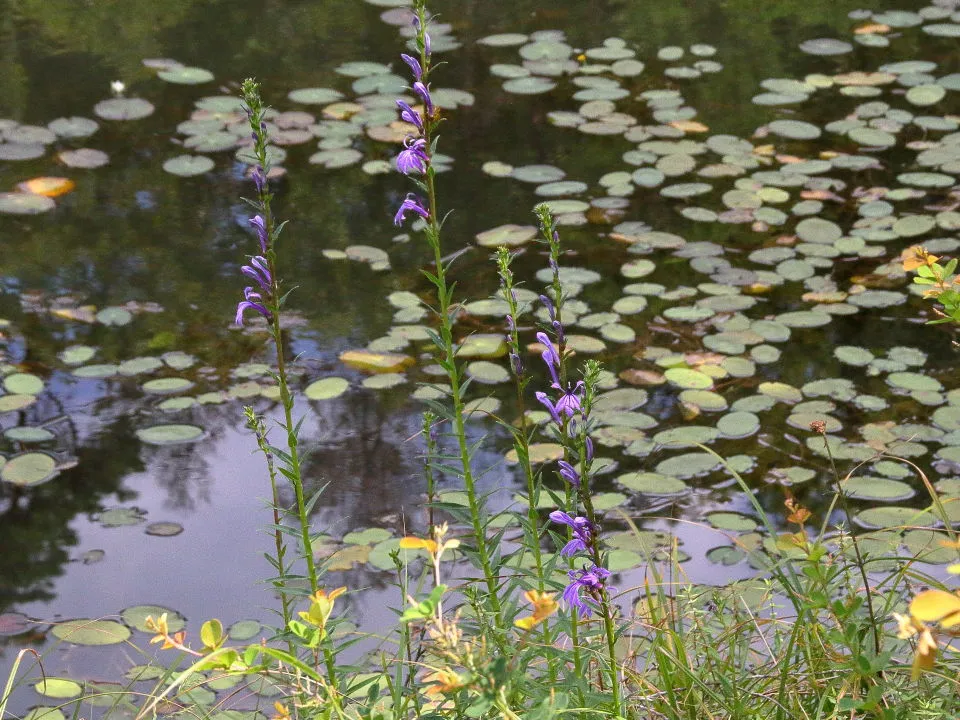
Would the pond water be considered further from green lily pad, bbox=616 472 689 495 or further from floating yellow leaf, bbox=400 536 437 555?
floating yellow leaf, bbox=400 536 437 555

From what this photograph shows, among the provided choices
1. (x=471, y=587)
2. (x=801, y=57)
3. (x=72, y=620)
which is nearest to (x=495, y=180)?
(x=801, y=57)

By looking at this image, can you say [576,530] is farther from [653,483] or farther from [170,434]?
[170,434]

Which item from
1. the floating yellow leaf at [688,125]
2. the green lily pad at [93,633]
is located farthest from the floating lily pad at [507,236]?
the green lily pad at [93,633]

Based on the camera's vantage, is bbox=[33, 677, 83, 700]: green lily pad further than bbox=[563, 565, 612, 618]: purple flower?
Yes

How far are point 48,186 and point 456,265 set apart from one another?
154 cm

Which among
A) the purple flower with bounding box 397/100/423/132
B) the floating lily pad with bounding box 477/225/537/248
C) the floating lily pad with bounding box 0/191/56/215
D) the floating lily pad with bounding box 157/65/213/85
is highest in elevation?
the purple flower with bounding box 397/100/423/132

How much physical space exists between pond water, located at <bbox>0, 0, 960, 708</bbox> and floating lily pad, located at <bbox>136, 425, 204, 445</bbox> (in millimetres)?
22

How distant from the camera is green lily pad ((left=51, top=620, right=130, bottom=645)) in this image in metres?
2.26

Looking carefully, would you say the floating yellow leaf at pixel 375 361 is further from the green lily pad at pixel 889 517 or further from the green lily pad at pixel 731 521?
the green lily pad at pixel 889 517

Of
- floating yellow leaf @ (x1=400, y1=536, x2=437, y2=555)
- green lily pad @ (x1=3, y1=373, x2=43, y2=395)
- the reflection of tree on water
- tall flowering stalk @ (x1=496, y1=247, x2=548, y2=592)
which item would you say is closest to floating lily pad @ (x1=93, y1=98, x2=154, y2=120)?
green lily pad @ (x1=3, y1=373, x2=43, y2=395)

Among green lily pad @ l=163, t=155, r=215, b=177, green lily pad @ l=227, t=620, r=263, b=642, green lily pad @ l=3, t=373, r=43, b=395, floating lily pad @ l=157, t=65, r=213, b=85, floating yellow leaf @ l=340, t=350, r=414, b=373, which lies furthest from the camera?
floating lily pad @ l=157, t=65, r=213, b=85

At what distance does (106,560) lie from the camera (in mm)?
2492

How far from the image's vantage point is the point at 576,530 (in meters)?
1.31

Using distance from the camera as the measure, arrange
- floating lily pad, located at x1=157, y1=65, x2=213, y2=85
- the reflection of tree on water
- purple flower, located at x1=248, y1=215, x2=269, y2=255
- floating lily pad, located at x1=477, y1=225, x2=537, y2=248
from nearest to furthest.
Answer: purple flower, located at x1=248, y1=215, x2=269, y2=255, the reflection of tree on water, floating lily pad, located at x1=477, y1=225, x2=537, y2=248, floating lily pad, located at x1=157, y1=65, x2=213, y2=85
